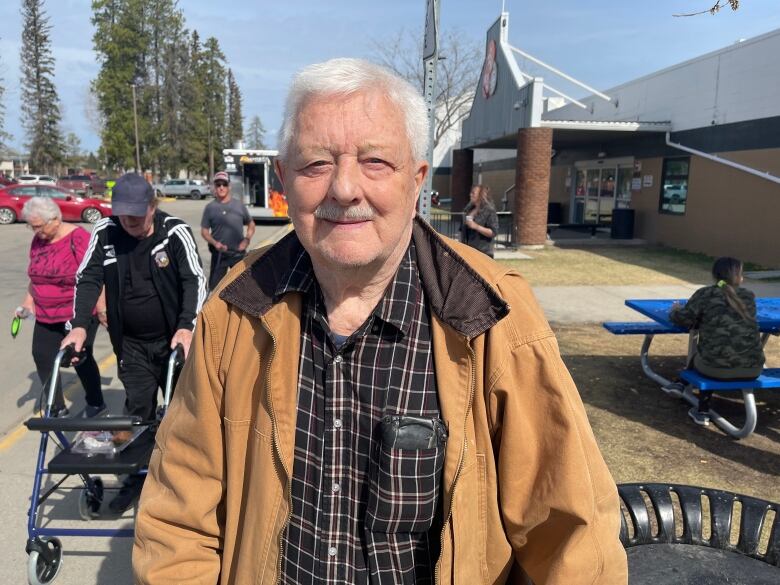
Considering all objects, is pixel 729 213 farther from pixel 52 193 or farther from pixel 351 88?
pixel 52 193

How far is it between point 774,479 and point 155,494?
13.2 ft

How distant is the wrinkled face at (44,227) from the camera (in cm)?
450

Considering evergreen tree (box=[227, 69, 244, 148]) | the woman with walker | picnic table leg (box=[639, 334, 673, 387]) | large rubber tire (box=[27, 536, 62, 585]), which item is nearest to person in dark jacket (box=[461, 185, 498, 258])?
picnic table leg (box=[639, 334, 673, 387])

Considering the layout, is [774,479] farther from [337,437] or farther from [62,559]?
[62,559]

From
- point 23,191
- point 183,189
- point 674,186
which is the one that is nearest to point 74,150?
point 183,189

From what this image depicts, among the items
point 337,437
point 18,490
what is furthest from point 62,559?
point 337,437

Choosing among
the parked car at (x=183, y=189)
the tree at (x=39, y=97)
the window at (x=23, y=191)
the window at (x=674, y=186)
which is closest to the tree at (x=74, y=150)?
Result: the tree at (x=39, y=97)

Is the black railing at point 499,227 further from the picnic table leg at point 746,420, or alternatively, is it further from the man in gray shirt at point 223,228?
the picnic table leg at point 746,420

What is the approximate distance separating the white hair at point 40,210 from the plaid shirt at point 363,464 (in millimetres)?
3791

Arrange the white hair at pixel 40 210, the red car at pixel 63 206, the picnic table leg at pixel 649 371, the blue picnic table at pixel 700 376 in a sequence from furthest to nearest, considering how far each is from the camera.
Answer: the red car at pixel 63 206, the picnic table leg at pixel 649 371, the blue picnic table at pixel 700 376, the white hair at pixel 40 210

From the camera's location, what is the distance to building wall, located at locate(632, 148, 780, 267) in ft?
42.2

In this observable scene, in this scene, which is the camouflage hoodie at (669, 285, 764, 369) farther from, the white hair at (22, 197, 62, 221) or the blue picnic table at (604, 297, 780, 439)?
the white hair at (22, 197, 62, 221)

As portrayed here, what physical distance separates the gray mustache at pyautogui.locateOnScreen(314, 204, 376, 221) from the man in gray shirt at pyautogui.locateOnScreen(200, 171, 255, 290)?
7.55m

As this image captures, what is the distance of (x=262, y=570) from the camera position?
150 cm
